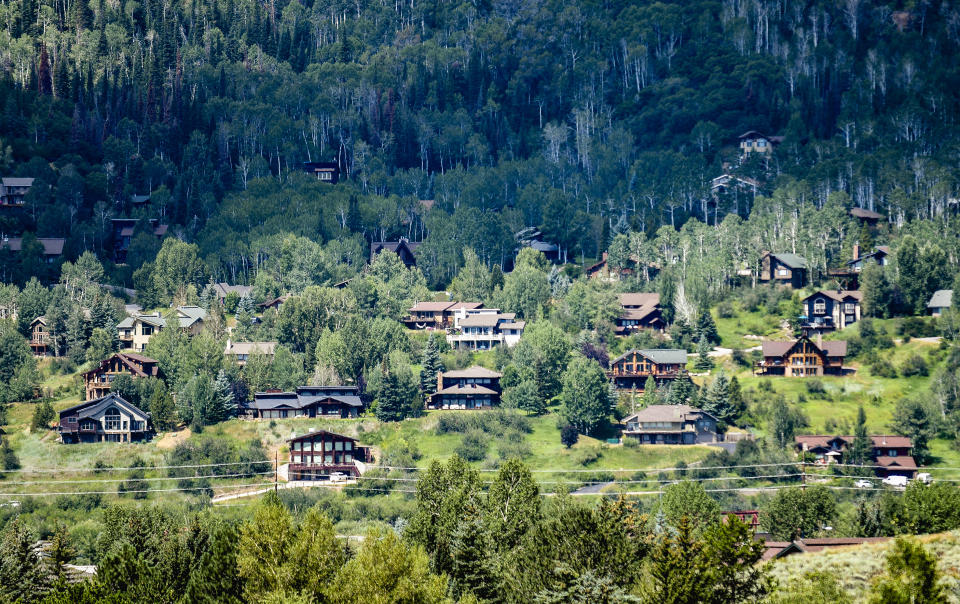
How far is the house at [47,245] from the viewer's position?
16188 cm

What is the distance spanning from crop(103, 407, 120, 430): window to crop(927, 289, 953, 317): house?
7850 cm

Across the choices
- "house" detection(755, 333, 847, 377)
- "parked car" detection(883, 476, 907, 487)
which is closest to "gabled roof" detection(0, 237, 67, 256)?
"house" detection(755, 333, 847, 377)

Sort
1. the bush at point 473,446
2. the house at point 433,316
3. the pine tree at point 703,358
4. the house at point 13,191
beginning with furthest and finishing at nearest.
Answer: the house at point 13,191, the house at point 433,316, the pine tree at point 703,358, the bush at point 473,446

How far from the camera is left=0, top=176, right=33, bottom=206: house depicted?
172500 mm

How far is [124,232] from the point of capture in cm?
17112

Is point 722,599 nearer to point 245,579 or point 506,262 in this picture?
point 245,579

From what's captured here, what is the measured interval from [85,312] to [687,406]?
2517 inches

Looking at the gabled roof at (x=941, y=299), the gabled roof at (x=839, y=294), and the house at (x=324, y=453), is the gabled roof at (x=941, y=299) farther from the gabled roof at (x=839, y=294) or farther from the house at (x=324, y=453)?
the house at (x=324, y=453)

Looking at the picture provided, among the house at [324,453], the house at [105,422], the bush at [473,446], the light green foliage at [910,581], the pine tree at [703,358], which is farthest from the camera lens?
the pine tree at [703,358]

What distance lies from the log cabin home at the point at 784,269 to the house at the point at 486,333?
26793 mm

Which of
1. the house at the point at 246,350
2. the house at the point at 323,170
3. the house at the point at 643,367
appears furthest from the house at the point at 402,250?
the house at the point at 643,367

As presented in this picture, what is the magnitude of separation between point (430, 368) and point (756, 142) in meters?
67.6

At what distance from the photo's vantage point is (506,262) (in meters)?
172

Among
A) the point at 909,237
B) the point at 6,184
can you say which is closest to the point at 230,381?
the point at 6,184
